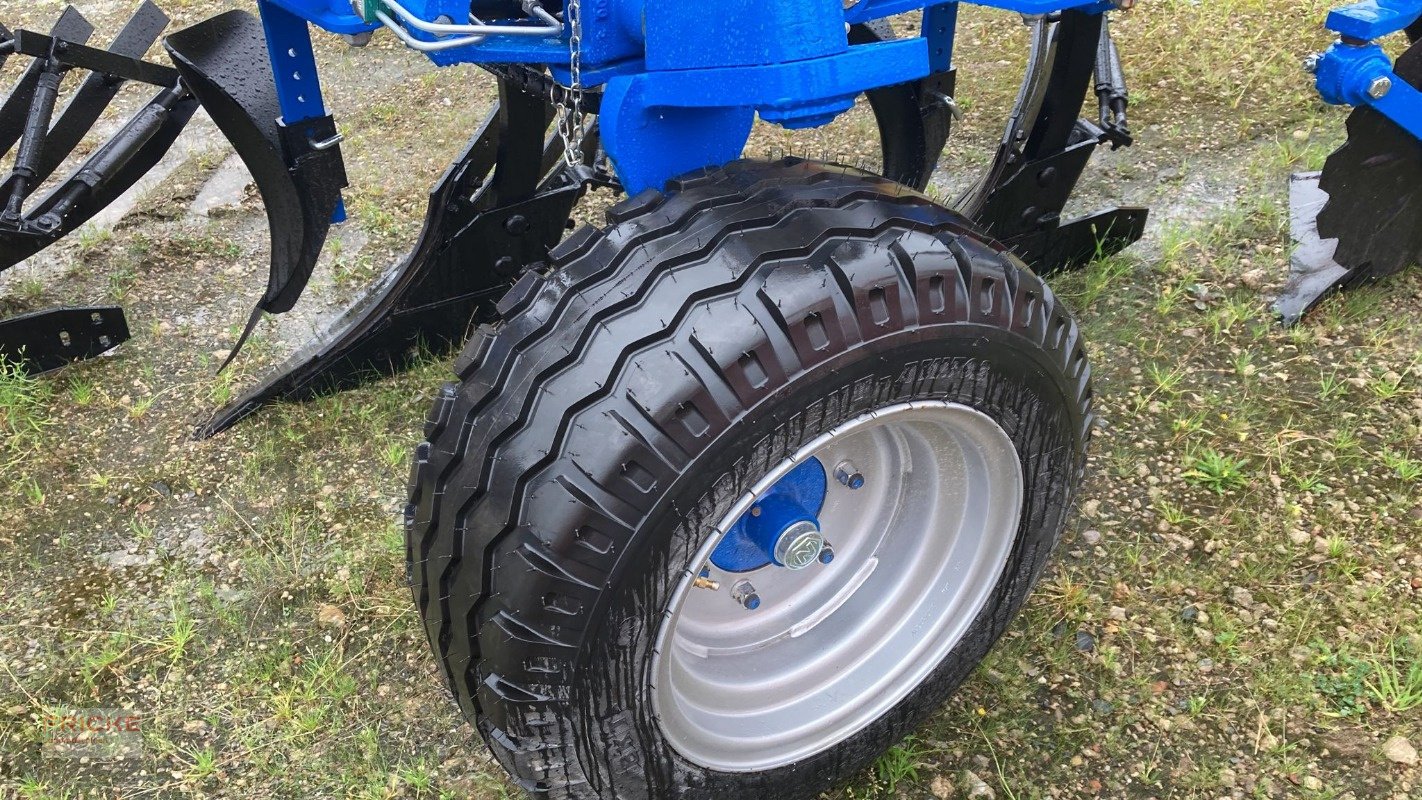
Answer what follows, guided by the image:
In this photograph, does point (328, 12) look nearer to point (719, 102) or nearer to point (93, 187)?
point (719, 102)

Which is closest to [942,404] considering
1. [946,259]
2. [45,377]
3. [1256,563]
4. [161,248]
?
[946,259]

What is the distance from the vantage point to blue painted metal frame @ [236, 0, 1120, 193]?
1.39 m

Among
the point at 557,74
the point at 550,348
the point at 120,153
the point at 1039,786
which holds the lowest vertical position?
the point at 1039,786

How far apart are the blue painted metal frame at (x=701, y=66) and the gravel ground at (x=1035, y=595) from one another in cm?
118

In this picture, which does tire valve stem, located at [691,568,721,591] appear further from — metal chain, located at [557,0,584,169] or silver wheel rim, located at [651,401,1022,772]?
metal chain, located at [557,0,584,169]

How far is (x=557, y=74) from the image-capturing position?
176 cm

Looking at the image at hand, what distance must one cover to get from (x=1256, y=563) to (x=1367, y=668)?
31cm

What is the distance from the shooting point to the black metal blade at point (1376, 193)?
2775 mm

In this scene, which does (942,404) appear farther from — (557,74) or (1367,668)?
(1367,668)

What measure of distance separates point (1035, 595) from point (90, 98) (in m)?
2.76

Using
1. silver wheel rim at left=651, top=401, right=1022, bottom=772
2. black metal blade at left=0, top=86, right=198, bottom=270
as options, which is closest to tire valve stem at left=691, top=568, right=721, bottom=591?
silver wheel rim at left=651, top=401, right=1022, bottom=772

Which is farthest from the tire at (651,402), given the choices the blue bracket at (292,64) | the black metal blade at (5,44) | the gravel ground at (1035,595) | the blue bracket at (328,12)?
the black metal blade at (5,44)

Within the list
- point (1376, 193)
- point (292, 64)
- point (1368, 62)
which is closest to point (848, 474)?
point (292, 64)

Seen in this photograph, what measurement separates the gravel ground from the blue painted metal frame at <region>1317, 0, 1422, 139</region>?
57 cm
